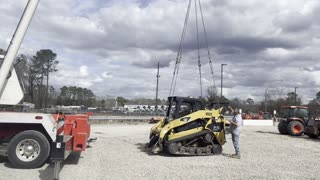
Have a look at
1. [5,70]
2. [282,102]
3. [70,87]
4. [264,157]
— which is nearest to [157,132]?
[264,157]

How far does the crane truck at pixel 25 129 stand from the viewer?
964 centimetres

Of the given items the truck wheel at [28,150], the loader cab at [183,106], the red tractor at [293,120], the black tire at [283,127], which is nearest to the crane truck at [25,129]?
the truck wheel at [28,150]

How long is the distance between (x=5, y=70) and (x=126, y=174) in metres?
4.02

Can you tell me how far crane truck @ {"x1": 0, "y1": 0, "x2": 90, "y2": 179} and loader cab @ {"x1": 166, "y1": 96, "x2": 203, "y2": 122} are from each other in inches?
175

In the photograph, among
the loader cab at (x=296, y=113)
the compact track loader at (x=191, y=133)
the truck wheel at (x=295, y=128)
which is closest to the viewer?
the compact track loader at (x=191, y=133)

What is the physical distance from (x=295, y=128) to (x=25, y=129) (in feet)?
66.0

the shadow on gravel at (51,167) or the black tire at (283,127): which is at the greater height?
the black tire at (283,127)

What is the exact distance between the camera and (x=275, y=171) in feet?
35.0

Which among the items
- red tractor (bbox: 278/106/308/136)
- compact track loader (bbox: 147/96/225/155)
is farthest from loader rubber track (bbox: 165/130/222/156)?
red tractor (bbox: 278/106/308/136)

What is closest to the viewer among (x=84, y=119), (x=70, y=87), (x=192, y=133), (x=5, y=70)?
(x=5, y=70)

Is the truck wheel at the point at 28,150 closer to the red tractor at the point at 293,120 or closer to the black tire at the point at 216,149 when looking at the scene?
the black tire at the point at 216,149

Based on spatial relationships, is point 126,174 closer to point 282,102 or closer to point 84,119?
point 84,119

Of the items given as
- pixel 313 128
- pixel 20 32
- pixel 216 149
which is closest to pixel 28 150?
pixel 20 32

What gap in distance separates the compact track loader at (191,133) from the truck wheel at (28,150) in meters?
4.53
